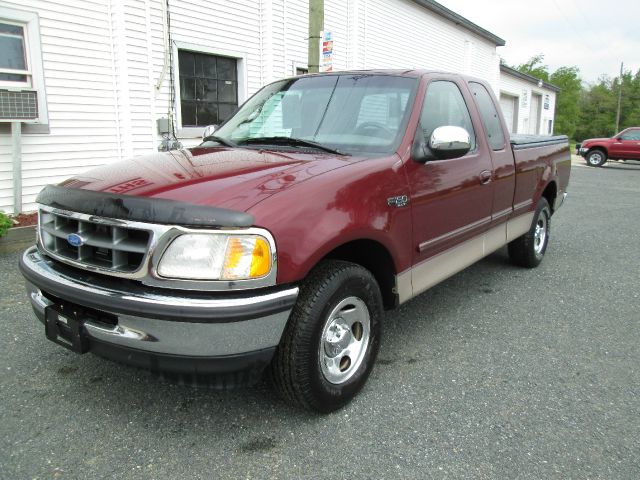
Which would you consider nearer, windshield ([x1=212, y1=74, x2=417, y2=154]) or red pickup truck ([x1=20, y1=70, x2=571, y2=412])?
red pickup truck ([x1=20, y1=70, x2=571, y2=412])

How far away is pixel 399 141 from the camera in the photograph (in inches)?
123

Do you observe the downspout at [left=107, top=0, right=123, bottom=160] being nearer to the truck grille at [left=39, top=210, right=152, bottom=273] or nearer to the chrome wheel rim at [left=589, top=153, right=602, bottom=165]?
the truck grille at [left=39, top=210, right=152, bottom=273]

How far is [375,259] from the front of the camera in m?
3.04

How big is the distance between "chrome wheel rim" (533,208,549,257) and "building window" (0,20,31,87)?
21.6ft

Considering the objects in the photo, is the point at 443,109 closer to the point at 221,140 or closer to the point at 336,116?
the point at 336,116

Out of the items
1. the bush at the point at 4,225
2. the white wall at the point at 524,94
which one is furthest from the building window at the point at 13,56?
the white wall at the point at 524,94

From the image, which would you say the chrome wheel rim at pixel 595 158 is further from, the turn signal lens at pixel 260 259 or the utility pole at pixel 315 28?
the turn signal lens at pixel 260 259

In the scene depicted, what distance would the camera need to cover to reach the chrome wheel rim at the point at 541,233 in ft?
18.2

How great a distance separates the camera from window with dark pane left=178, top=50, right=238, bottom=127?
8.95 m

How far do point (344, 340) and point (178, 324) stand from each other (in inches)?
38.6

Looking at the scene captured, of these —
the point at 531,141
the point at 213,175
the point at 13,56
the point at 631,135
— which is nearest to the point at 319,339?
the point at 213,175

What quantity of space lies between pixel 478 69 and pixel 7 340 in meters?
21.0

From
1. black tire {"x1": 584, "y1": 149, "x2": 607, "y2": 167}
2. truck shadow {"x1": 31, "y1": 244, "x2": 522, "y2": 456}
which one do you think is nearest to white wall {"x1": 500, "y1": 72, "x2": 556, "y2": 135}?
black tire {"x1": 584, "y1": 149, "x2": 607, "y2": 167}

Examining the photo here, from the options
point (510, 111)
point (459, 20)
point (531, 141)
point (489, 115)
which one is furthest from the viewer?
point (510, 111)
